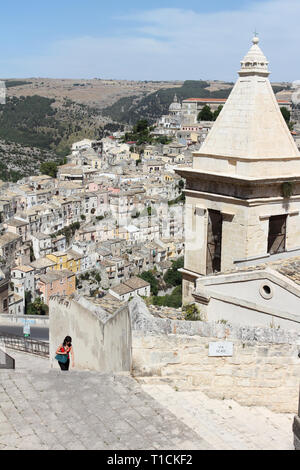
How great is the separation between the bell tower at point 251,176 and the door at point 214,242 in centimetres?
2

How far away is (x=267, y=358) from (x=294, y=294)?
0.84 m

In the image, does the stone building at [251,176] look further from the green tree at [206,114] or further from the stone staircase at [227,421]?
the green tree at [206,114]

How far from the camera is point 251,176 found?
25.8 feet

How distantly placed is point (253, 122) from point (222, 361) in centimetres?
356

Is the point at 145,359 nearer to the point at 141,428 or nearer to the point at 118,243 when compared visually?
the point at 141,428

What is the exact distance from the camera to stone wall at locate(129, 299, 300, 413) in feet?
19.4

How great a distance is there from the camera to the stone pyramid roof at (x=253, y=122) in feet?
26.3

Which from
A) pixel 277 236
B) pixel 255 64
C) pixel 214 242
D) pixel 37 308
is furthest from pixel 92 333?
pixel 37 308

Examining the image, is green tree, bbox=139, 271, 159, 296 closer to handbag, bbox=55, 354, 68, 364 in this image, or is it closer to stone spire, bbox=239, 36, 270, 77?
stone spire, bbox=239, 36, 270, 77

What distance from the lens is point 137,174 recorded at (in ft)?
268

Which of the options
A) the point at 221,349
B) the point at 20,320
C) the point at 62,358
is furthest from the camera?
the point at 20,320

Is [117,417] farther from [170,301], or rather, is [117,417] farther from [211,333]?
[170,301]

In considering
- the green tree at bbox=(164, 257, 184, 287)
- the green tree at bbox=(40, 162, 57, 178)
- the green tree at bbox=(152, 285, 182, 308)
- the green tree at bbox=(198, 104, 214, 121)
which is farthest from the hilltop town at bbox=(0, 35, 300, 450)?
the green tree at bbox=(198, 104, 214, 121)
